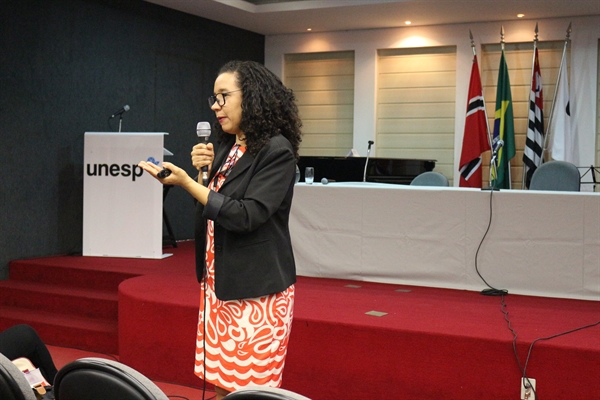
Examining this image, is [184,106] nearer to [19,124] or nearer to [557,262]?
[19,124]

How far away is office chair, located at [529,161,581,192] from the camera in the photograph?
6191mm

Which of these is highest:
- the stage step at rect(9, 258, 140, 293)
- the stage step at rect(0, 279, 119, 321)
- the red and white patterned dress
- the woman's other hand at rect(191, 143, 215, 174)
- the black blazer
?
the woman's other hand at rect(191, 143, 215, 174)

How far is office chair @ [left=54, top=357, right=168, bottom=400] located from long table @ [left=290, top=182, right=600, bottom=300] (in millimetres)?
3553

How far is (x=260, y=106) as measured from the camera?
6.94 ft

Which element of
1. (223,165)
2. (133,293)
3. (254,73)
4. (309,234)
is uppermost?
(254,73)

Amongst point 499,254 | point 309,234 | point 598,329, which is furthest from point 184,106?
point 598,329

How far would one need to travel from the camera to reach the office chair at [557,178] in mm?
6191

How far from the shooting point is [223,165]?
2.22 metres

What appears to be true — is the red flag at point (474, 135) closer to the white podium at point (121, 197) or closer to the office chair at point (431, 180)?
the office chair at point (431, 180)

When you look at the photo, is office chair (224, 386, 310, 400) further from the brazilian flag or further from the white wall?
the white wall

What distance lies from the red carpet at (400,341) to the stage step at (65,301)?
0.66 meters

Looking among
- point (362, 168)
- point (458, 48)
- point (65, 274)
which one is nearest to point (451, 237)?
point (362, 168)

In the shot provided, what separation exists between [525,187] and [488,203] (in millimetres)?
4165

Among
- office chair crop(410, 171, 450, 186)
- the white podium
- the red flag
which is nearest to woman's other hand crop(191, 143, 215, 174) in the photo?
the white podium
